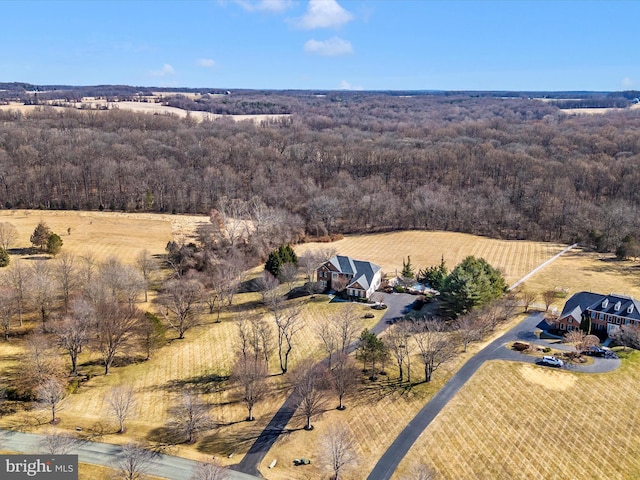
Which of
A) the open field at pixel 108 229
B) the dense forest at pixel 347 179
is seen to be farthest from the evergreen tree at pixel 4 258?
the dense forest at pixel 347 179

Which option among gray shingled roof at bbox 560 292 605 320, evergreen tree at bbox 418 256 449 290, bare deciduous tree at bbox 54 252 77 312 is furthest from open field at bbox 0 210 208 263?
gray shingled roof at bbox 560 292 605 320

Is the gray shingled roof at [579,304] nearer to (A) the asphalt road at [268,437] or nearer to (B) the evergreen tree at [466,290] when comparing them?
(B) the evergreen tree at [466,290]

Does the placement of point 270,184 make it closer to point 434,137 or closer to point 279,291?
point 279,291

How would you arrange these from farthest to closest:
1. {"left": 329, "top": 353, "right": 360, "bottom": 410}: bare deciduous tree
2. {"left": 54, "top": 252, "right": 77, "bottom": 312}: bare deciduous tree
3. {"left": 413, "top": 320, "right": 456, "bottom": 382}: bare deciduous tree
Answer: {"left": 54, "top": 252, "right": 77, "bottom": 312}: bare deciduous tree < {"left": 413, "top": 320, "right": 456, "bottom": 382}: bare deciduous tree < {"left": 329, "top": 353, "right": 360, "bottom": 410}: bare deciduous tree

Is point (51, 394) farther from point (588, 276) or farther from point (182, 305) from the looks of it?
point (588, 276)

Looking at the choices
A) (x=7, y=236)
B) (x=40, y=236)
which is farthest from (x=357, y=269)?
(x=7, y=236)

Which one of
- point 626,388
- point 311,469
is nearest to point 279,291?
point 311,469

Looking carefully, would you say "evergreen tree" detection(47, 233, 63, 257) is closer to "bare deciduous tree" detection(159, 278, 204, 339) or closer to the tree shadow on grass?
"bare deciduous tree" detection(159, 278, 204, 339)
